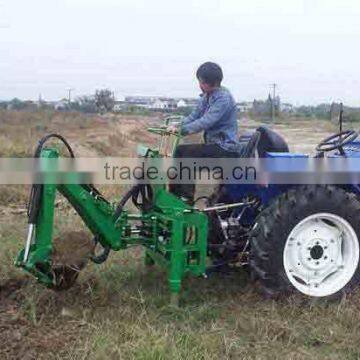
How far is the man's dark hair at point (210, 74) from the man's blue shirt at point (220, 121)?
0.26 feet

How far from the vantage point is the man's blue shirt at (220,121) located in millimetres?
5258

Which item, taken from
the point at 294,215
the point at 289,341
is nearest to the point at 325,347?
the point at 289,341

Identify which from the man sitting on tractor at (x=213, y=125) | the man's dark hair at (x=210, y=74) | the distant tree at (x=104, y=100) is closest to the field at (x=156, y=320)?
the man sitting on tractor at (x=213, y=125)

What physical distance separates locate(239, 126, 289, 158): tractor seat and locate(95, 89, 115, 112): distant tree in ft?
123

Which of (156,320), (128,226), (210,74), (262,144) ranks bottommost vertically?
(156,320)

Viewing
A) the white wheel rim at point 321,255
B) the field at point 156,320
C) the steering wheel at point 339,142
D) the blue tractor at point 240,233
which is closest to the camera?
the field at point 156,320

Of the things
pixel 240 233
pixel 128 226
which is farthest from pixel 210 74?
pixel 128 226

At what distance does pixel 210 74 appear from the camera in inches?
212

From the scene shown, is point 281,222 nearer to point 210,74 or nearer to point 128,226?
point 128,226

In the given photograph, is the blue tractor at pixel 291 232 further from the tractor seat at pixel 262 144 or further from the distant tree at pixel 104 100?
the distant tree at pixel 104 100

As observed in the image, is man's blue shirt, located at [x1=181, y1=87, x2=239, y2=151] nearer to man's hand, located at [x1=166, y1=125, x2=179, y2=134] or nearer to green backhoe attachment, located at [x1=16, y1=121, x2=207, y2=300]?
man's hand, located at [x1=166, y1=125, x2=179, y2=134]

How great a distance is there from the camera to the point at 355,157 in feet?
17.5

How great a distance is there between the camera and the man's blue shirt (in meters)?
5.26

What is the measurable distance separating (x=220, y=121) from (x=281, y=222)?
43.2 inches
